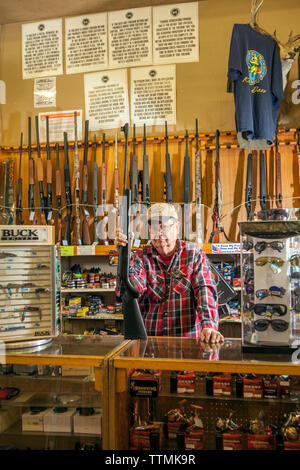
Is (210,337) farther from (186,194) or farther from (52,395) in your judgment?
(186,194)

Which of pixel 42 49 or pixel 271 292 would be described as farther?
pixel 42 49

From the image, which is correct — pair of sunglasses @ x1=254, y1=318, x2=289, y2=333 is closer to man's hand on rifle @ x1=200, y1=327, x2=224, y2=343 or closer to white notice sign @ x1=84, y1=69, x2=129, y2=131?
man's hand on rifle @ x1=200, y1=327, x2=224, y2=343

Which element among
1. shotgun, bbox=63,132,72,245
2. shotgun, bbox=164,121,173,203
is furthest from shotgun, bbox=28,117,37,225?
shotgun, bbox=164,121,173,203

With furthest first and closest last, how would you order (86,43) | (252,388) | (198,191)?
(86,43) → (198,191) → (252,388)

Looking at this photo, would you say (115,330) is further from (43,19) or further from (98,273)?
(43,19)

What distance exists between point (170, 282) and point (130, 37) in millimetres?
3171

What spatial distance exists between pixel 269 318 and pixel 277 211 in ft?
1.30

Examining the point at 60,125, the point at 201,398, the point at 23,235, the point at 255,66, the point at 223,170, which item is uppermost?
the point at 255,66

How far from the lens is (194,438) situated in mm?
1373

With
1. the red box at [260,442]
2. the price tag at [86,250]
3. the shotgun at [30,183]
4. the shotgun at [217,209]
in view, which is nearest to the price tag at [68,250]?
the price tag at [86,250]

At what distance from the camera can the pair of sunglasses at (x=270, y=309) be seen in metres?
1.38

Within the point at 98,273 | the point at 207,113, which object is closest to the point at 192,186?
the point at 207,113

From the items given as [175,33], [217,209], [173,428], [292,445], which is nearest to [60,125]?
[175,33]

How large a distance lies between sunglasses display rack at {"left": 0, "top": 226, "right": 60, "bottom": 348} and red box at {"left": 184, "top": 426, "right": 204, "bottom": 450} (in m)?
0.63
